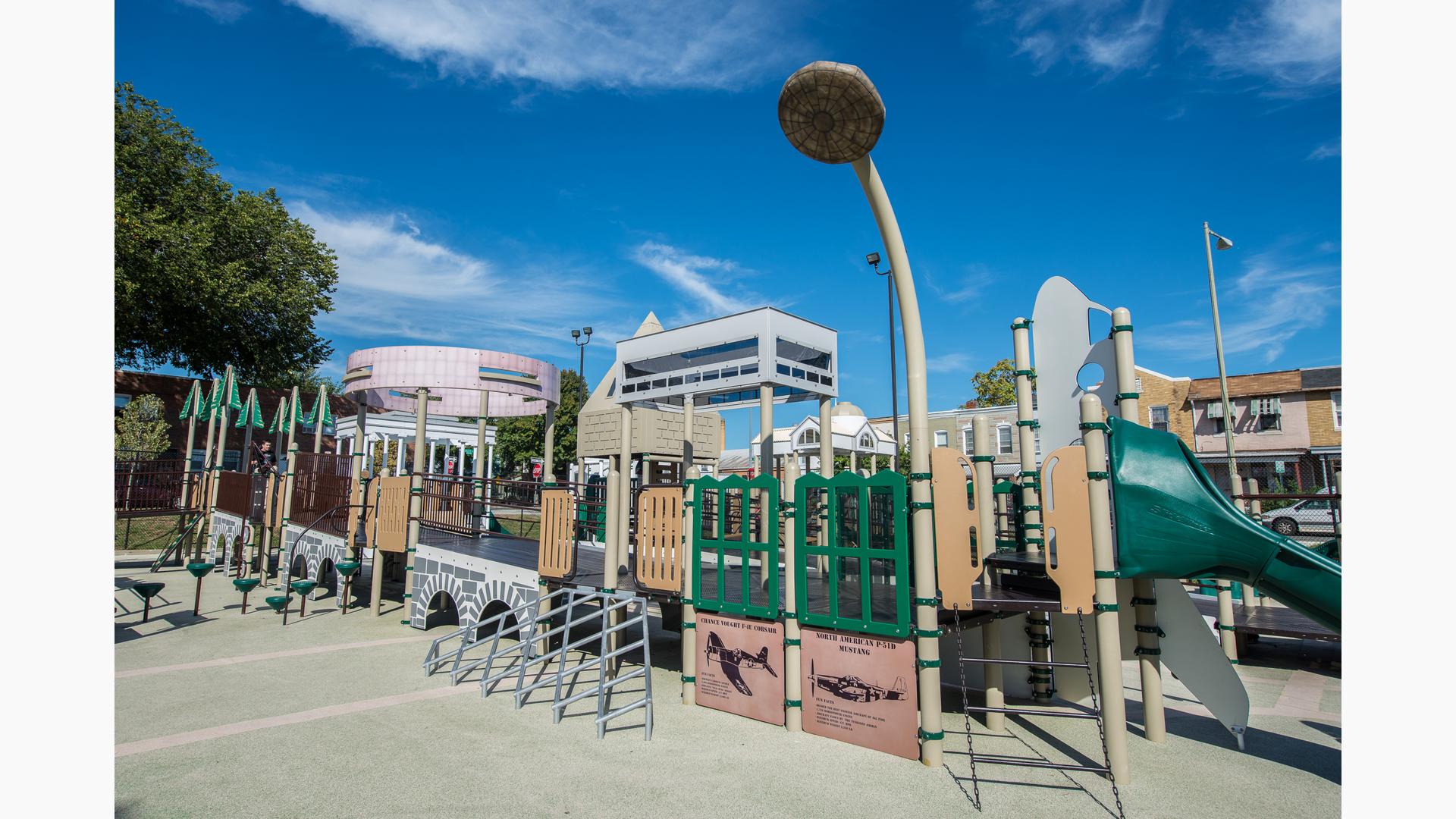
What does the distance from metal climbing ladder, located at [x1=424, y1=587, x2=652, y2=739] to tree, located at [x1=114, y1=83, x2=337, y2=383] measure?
21.6 m

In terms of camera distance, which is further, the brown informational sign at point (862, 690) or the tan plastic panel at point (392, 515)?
the tan plastic panel at point (392, 515)

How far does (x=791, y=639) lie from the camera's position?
6789 mm

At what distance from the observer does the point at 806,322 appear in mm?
10523

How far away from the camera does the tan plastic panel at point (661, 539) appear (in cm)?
804

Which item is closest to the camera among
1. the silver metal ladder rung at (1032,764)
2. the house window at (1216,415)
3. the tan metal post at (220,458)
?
the silver metal ladder rung at (1032,764)

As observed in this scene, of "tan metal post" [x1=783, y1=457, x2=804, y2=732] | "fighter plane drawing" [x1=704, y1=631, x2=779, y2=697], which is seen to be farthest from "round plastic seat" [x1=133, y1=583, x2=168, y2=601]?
"tan metal post" [x1=783, y1=457, x2=804, y2=732]

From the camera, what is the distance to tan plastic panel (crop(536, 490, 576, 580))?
29.2ft

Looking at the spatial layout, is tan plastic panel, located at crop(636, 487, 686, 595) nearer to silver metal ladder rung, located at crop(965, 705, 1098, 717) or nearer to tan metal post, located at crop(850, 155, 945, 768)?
tan metal post, located at crop(850, 155, 945, 768)

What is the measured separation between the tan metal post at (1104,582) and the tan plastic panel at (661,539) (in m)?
4.16

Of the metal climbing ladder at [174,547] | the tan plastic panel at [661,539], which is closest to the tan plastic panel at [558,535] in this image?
the tan plastic panel at [661,539]

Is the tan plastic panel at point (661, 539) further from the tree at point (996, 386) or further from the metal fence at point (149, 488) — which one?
the tree at point (996, 386)

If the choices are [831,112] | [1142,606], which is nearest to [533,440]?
[1142,606]

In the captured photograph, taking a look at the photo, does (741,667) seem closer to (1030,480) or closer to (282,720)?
(1030,480)

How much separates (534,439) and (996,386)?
91.1 ft
